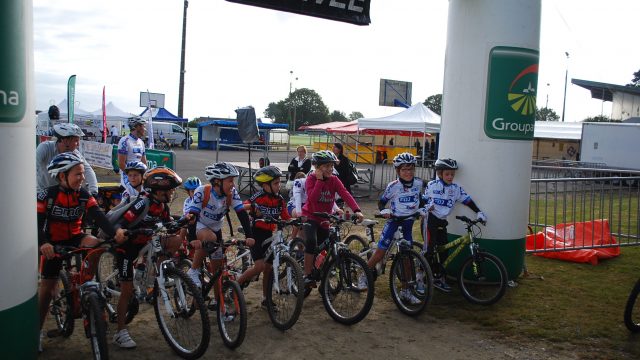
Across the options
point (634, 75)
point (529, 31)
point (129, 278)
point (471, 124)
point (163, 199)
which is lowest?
point (129, 278)

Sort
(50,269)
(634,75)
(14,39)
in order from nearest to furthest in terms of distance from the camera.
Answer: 1. (14,39)
2. (50,269)
3. (634,75)

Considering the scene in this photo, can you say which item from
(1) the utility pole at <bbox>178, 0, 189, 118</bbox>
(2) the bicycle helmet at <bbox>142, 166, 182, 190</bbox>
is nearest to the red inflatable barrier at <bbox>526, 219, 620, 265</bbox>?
(2) the bicycle helmet at <bbox>142, 166, 182, 190</bbox>

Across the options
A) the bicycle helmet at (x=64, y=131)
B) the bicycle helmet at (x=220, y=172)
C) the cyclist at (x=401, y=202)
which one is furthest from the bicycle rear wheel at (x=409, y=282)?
the bicycle helmet at (x=64, y=131)

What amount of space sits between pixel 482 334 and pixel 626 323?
1.58m

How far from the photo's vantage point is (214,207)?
236 inches

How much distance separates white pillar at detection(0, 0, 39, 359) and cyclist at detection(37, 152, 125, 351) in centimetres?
69

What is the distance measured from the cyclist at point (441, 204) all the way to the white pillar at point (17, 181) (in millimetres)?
4835

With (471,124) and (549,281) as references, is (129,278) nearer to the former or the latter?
(471,124)

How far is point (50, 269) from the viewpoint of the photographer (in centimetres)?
483

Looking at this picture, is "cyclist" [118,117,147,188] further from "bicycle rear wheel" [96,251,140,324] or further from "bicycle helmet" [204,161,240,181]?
"bicycle helmet" [204,161,240,181]

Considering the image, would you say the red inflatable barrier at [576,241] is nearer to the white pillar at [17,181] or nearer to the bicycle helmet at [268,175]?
the bicycle helmet at [268,175]

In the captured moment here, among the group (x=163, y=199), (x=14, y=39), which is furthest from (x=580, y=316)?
(x=14, y=39)

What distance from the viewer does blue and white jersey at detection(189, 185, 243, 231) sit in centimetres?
575

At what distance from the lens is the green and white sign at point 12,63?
357 cm
